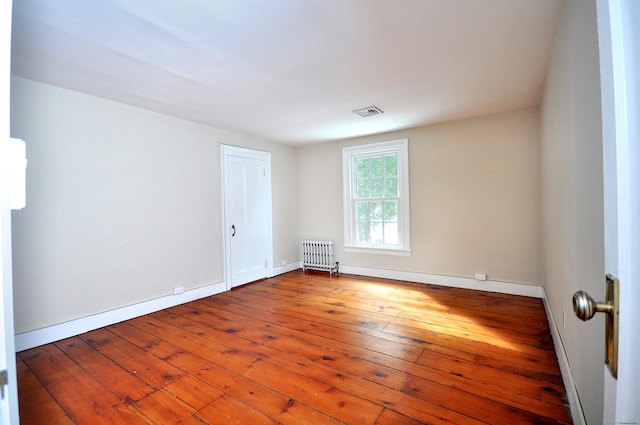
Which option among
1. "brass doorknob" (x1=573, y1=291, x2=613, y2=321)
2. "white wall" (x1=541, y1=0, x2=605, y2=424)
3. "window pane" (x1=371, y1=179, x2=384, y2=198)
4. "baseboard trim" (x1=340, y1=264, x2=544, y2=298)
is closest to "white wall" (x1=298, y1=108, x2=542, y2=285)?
"baseboard trim" (x1=340, y1=264, x2=544, y2=298)

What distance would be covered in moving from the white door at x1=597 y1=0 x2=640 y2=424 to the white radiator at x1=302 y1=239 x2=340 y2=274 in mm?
4764

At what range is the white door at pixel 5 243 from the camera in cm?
60

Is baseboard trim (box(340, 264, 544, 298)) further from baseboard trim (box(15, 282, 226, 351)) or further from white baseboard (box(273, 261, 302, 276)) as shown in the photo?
baseboard trim (box(15, 282, 226, 351))

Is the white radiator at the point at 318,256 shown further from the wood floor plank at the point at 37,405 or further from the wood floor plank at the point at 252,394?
the wood floor plank at the point at 37,405

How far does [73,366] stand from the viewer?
2293 millimetres

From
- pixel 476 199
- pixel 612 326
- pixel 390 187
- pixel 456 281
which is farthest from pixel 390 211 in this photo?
pixel 612 326

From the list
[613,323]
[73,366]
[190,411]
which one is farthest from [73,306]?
[613,323]

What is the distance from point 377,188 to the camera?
16.0 feet

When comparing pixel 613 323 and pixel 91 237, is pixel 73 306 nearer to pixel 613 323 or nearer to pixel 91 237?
pixel 91 237

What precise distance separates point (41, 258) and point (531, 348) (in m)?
4.37

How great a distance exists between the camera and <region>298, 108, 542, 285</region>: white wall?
366 cm

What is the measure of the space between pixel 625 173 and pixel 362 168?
4623 mm

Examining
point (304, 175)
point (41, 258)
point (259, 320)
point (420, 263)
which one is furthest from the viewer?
point (304, 175)

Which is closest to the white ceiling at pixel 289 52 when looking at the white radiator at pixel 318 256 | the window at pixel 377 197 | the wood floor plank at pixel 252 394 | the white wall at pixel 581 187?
the white wall at pixel 581 187
